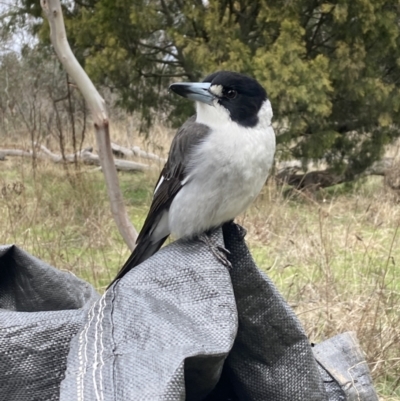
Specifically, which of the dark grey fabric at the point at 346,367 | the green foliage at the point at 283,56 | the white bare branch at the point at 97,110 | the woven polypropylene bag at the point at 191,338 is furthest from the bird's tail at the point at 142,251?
the green foliage at the point at 283,56

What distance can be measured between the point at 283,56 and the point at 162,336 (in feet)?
15.0

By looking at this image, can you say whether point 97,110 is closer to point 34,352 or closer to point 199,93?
point 199,93

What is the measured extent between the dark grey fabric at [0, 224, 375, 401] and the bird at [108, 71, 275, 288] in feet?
1.09

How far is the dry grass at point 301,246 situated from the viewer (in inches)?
88.7

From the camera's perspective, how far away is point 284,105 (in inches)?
198

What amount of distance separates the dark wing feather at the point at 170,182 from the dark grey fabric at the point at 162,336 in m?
0.48

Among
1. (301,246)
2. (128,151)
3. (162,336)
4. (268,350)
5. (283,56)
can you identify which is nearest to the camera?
(162,336)

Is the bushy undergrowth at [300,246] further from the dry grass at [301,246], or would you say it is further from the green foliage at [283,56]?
the green foliage at [283,56]

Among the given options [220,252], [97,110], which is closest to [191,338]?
[220,252]

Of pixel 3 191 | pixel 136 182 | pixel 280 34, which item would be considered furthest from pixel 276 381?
pixel 136 182

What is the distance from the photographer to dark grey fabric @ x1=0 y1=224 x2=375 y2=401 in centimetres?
71

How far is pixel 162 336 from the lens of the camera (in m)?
0.75

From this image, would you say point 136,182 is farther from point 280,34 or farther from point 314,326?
point 314,326

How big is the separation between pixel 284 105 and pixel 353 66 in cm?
79
